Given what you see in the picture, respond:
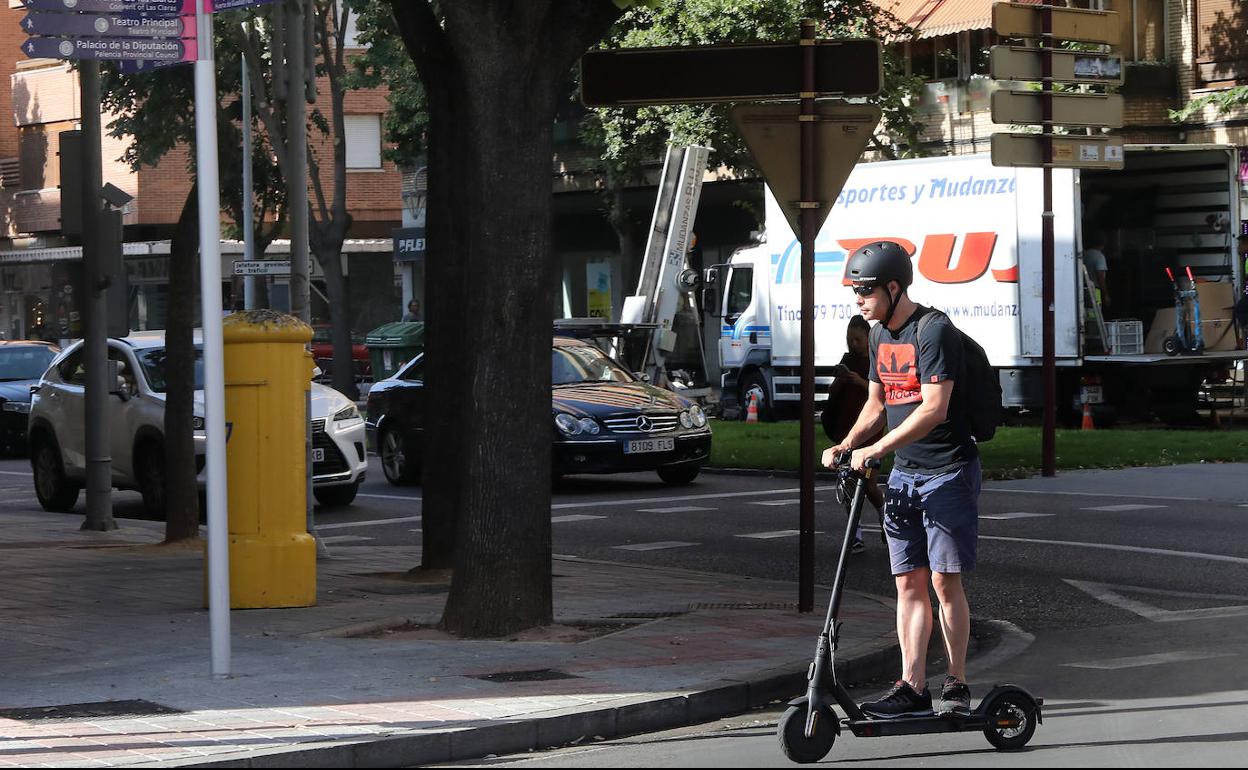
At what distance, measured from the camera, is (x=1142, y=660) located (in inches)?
346

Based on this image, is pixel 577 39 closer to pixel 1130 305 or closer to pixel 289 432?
pixel 289 432

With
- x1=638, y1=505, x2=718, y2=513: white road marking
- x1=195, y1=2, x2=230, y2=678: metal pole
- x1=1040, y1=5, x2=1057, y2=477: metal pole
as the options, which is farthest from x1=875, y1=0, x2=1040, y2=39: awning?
x1=195, y1=2, x2=230, y2=678: metal pole

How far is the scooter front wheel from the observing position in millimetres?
6477

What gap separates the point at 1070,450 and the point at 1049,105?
4396mm

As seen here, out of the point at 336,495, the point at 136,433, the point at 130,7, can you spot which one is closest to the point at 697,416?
the point at 336,495

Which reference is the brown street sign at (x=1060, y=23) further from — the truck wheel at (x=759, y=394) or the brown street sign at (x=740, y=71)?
the truck wheel at (x=759, y=394)

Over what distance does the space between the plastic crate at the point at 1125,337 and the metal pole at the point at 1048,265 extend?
19.0 ft

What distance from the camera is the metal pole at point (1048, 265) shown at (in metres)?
18.5

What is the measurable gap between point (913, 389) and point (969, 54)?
28984mm

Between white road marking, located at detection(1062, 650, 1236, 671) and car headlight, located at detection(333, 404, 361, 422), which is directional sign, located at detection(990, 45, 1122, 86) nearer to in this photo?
car headlight, located at detection(333, 404, 361, 422)

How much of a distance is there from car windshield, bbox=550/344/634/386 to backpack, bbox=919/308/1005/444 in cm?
1329

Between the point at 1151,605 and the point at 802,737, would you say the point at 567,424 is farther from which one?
the point at 802,737

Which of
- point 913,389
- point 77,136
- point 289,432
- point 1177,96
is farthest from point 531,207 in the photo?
point 1177,96

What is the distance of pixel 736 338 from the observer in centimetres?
3047
